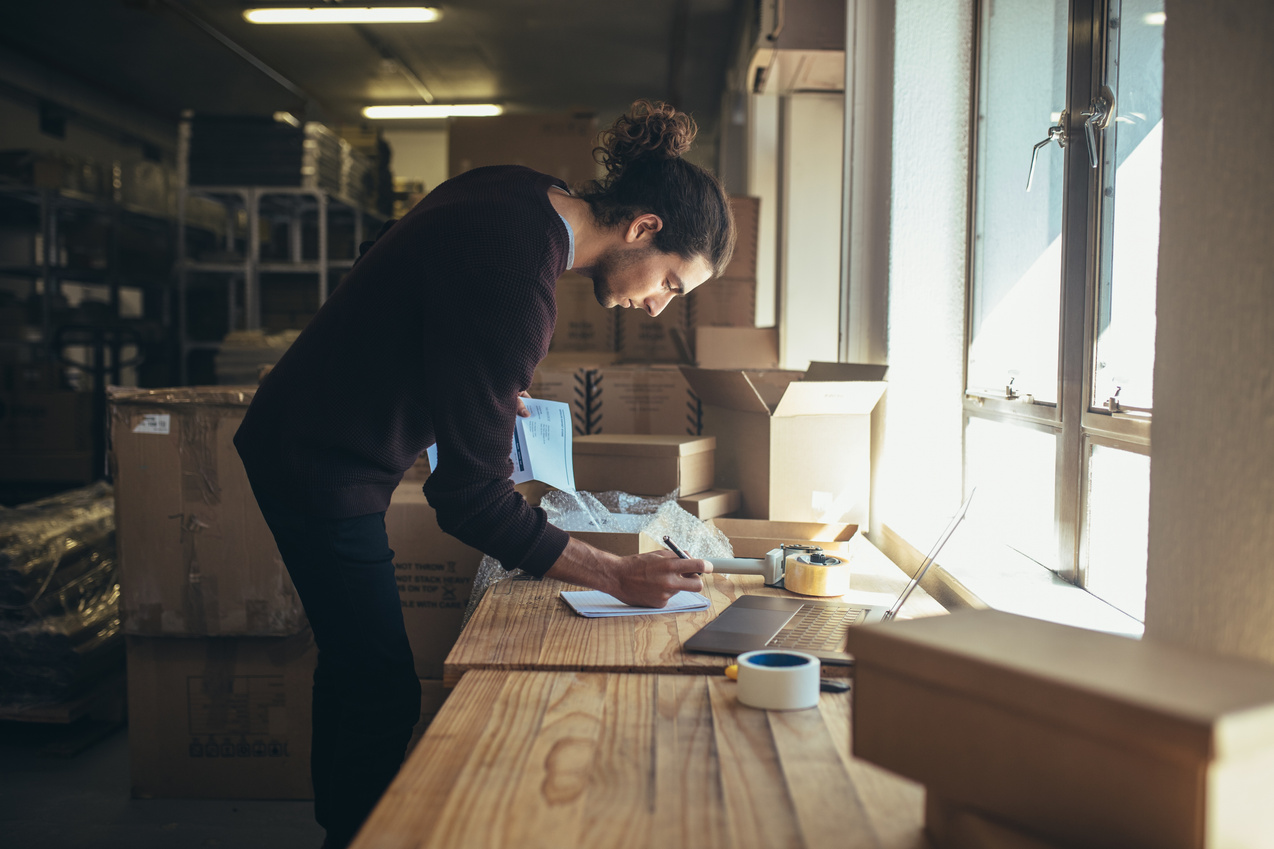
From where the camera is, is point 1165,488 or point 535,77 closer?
point 1165,488

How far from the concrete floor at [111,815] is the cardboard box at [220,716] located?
54mm

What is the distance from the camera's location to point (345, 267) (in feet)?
18.5

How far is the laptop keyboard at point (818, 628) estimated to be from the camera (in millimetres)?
1138

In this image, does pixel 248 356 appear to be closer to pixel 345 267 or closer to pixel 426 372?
pixel 345 267

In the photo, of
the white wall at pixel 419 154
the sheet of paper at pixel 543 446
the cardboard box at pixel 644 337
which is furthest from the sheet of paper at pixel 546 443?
the white wall at pixel 419 154

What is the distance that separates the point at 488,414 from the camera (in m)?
1.15

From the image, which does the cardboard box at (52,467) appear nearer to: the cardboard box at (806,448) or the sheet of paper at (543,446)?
the sheet of paper at (543,446)

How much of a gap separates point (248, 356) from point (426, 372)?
411 cm

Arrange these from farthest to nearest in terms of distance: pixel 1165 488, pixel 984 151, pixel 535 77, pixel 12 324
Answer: pixel 535 77, pixel 12 324, pixel 984 151, pixel 1165 488

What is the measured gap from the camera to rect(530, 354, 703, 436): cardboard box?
2504 mm

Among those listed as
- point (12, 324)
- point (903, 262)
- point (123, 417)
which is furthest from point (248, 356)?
point (903, 262)

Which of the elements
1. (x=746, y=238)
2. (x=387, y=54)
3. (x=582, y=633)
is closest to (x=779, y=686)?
(x=582, y=633)

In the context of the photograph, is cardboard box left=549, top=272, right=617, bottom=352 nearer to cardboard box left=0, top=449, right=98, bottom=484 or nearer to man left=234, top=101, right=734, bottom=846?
man left=234, top=101, right=734, bottom=846

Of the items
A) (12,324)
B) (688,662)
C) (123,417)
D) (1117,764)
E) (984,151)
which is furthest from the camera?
(12,324)
